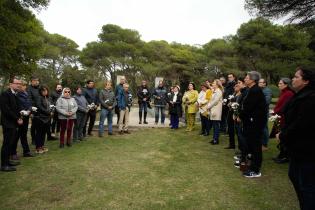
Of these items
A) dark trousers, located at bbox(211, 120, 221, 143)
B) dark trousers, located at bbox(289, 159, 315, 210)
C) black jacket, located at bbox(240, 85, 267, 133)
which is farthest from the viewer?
dark trousers, located at bbox(211, 120, 221, 143)

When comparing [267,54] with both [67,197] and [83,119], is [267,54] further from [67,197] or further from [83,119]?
[67,197]

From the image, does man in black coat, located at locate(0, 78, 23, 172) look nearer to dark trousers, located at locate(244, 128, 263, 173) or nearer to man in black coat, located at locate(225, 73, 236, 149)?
dark trousers, located at locate(244, 128, 263, 173)

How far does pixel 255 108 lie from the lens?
5.10 meters

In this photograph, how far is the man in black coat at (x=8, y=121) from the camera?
18.2 feet

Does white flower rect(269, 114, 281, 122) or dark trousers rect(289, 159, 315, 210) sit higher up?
white flower rect(269, 114, 281, 122)

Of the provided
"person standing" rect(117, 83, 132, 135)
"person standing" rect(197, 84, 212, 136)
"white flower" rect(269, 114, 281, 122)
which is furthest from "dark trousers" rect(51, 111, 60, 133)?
"white flower" rect(269, 114, 281, 122)

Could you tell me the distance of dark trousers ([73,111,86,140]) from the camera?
8289mm

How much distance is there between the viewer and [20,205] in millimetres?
4008

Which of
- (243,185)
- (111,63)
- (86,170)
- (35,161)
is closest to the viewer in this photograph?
(243,185)

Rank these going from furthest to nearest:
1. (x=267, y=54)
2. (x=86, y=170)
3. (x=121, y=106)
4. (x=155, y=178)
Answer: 1. (x=267, y=54)
2. (x=121, y=106)
3. (x=86, y=170)
4. (x=155, y=178)

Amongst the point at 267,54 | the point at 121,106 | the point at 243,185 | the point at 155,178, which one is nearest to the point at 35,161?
the point at 155,178

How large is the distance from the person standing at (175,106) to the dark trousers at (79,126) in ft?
11.5

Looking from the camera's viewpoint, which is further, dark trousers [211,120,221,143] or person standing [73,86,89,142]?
person standing [73,86,89,142]

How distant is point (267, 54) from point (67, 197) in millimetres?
25674
